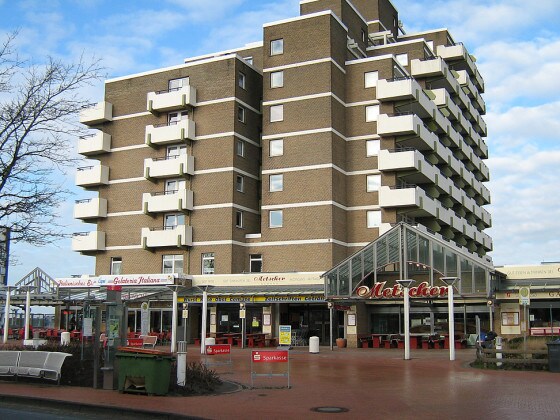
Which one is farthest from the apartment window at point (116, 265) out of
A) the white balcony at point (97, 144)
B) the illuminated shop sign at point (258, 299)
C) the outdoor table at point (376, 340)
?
the outdoor table at point (376, 340)

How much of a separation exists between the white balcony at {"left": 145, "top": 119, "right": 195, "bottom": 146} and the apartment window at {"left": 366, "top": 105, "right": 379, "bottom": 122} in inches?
500

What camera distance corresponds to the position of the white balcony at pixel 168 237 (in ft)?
154

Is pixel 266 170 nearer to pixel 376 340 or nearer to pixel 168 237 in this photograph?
pixel 168 237

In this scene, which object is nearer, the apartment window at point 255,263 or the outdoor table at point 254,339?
the outdoor table at point 254,339

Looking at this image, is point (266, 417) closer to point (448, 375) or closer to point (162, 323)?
point (448, 375)

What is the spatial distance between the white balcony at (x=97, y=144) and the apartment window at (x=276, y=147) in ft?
44.9

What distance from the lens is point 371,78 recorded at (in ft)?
157

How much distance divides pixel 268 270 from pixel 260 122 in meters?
Result: 12.3

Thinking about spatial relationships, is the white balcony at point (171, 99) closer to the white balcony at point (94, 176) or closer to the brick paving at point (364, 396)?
the white balcony at point (94, 176)

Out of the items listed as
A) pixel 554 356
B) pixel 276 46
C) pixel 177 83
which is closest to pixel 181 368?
pixel 554 356

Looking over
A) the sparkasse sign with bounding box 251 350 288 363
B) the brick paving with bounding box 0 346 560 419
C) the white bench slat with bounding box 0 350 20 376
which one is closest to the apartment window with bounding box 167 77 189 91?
the brick paving with bounding box 0 346 560 419

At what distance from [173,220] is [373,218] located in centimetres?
1473

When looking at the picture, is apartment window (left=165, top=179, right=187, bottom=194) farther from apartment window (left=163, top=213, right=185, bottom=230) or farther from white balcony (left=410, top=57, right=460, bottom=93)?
white balcony (left=410, top=57, right=460, bottom=93)

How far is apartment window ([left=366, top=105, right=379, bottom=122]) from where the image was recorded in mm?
47375
